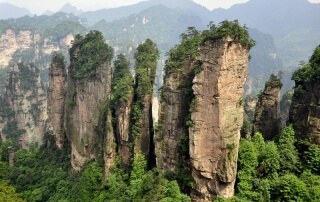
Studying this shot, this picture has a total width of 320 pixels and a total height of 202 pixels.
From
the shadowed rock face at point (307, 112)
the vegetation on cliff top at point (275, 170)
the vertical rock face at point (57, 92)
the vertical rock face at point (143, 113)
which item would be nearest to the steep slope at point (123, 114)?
the vertical rock face at point (143, 113)

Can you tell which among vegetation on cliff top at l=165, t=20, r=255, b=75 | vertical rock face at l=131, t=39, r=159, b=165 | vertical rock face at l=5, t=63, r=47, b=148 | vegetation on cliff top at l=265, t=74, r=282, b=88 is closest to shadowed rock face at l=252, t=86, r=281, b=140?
vegetation on cliff top at l=265, t=74, r=282, b=88

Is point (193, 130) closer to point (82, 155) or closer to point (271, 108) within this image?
point (271, 108)

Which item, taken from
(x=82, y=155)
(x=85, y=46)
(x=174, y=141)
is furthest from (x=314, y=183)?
(x=85, y=46)

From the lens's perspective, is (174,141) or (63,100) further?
(63,100)

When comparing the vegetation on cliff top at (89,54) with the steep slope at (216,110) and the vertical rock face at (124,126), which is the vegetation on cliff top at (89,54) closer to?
the vertical rock face at (124,126)

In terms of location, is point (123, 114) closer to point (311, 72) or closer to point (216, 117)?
point (216, 117)
